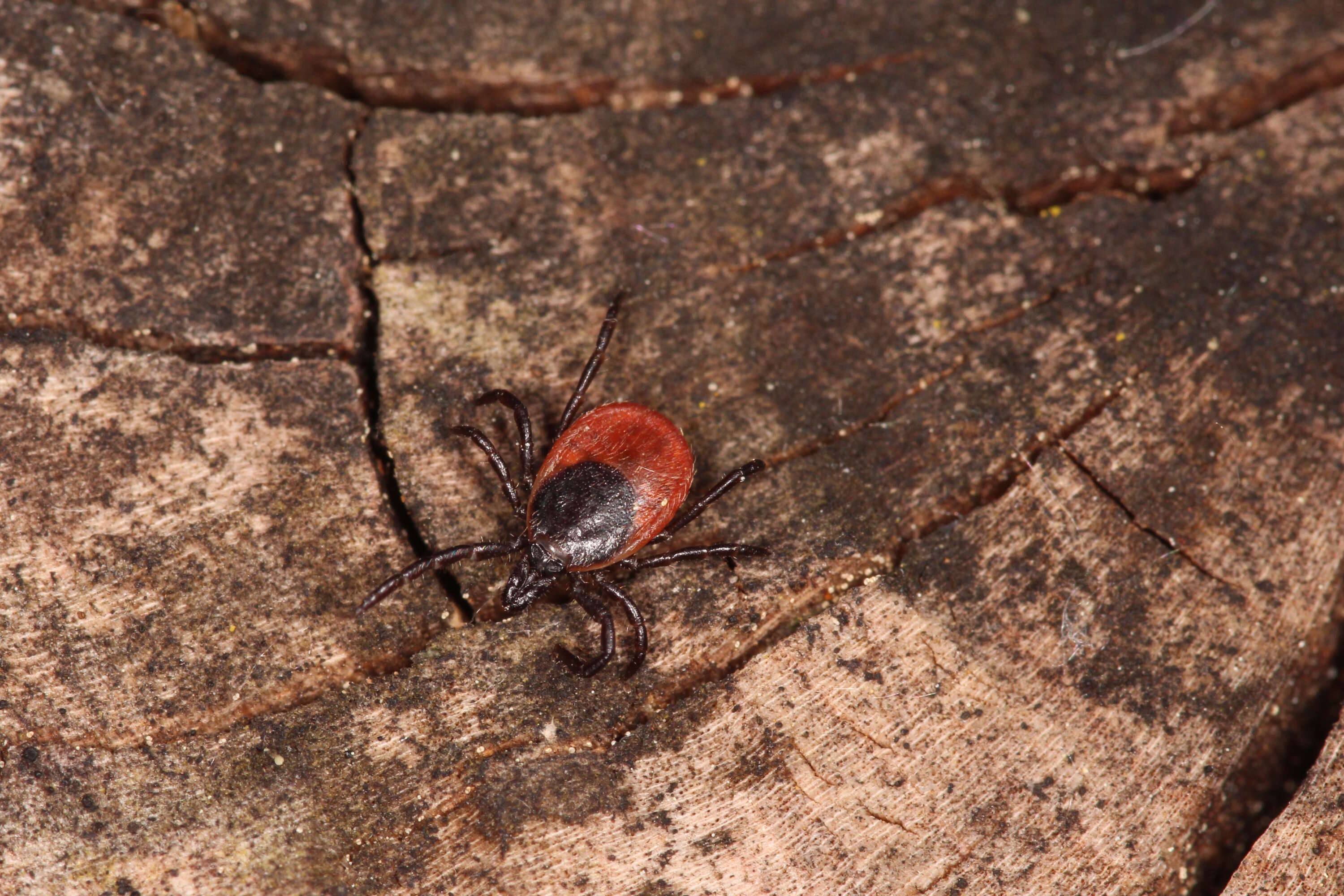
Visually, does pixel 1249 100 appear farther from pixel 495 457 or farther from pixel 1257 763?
pixel 495 457

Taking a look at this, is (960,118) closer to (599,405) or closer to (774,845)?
(599,405)

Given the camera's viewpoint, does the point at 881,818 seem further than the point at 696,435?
→ No

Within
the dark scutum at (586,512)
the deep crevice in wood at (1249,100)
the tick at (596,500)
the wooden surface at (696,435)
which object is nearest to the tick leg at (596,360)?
the tick at (596,500)

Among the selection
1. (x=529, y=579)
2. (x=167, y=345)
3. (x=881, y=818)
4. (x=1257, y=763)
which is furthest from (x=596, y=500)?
(x=1257, y=763)

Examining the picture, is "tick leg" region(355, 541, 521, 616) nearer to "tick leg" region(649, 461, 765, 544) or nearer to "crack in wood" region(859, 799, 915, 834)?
"tick leg" region(649, 461, 765, 544)

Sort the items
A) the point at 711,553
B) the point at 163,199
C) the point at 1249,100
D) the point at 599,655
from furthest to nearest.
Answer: the point at 1249,100, the point at 163,199, the point at 711,553, the point at 599,655

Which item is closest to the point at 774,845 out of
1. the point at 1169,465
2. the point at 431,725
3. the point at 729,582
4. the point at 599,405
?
the point at 729,582

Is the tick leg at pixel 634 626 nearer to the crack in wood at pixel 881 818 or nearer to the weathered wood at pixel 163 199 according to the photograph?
the crack in wood at pixel 881 818
